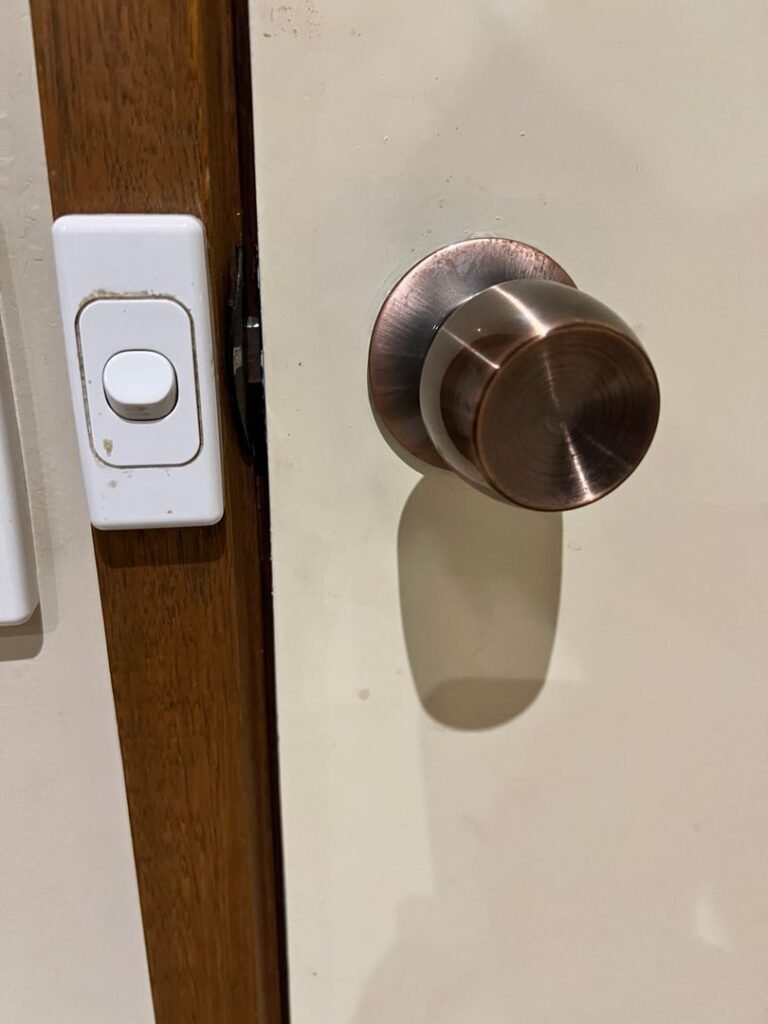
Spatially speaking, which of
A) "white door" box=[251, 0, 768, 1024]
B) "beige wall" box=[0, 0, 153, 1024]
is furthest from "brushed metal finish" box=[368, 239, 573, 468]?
"beige wall" box=[0, 0, 153, 1024]

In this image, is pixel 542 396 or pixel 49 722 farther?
pixel 49 722

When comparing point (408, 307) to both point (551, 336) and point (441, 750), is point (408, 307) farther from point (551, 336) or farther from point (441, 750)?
point (441, 750)

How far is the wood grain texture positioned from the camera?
0.84 feet

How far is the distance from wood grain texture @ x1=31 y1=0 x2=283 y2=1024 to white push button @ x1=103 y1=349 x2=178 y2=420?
A: 3cm

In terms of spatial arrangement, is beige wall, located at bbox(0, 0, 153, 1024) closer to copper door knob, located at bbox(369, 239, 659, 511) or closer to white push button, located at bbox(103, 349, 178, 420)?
white push button, located at bbox(103, 349, 178, 420)

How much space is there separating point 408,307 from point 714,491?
16cm

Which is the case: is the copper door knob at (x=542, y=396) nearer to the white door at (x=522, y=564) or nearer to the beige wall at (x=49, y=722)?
the white door at (x=522, y=564)

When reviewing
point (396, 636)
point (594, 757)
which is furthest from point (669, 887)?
point (396, 636)

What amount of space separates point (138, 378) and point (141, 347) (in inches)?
0.4

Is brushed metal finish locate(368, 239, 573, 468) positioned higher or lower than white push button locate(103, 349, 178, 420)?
higher

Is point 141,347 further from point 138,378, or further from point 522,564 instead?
point 522,564

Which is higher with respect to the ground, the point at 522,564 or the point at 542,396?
the point at 542,396

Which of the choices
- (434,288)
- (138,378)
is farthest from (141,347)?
(434,288)

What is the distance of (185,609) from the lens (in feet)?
1.04
